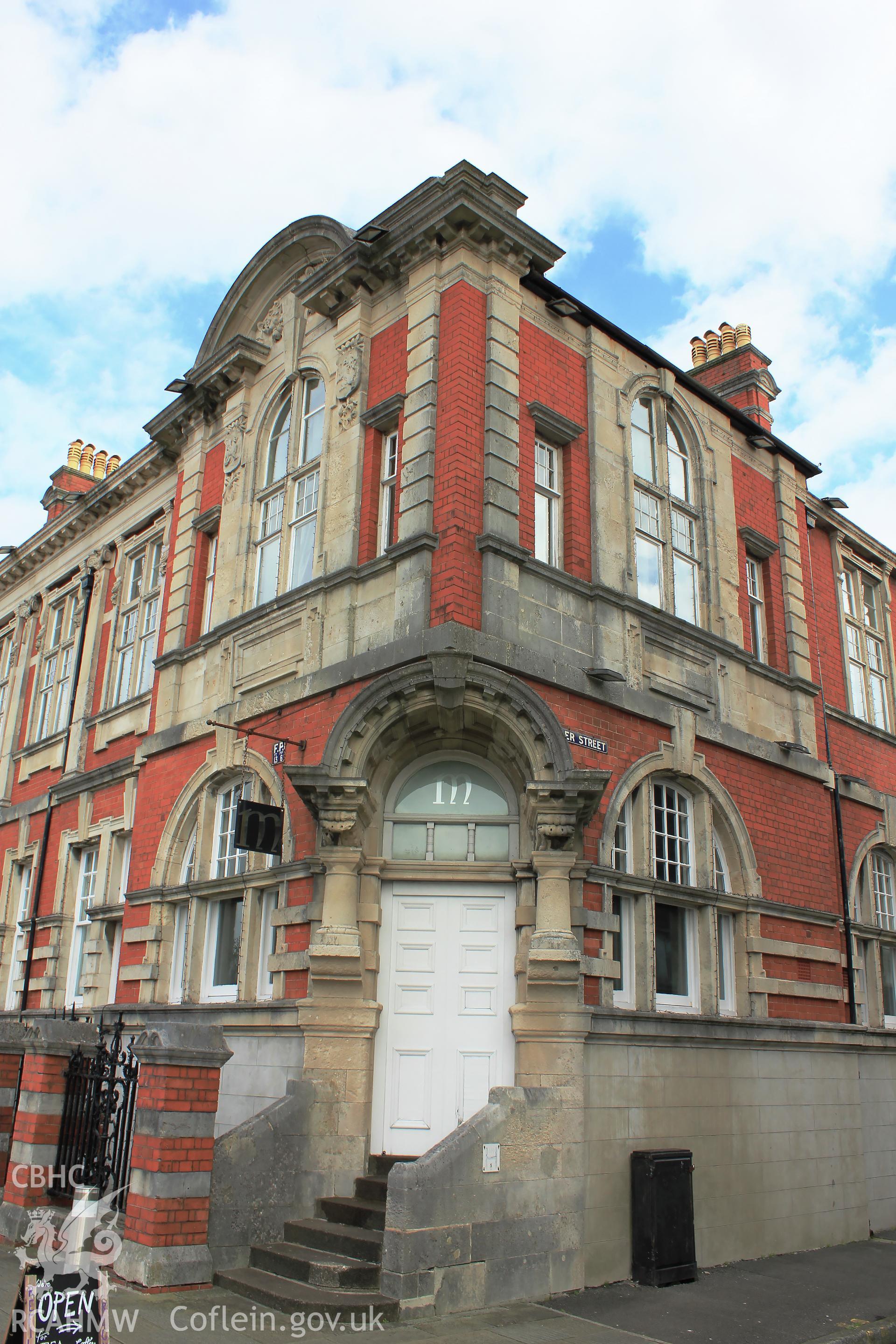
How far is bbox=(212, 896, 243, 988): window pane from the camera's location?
483 inches

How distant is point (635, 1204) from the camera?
378 inches

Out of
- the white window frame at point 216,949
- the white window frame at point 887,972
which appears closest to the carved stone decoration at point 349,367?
the white window frame at point 216,949

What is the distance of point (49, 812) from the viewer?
59.6 feet

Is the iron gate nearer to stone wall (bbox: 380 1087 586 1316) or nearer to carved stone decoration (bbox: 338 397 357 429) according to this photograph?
stone wall (bbox: 380 1087 586 1316)

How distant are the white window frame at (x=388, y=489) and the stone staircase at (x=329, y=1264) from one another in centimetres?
624

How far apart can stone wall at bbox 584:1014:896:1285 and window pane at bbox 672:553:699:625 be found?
16.0 feet

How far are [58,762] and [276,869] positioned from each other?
9.14 m

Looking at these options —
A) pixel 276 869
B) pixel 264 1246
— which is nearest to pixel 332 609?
pixel 276 869

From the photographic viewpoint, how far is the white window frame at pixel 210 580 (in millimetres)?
14711

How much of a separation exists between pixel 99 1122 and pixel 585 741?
5.62 metres

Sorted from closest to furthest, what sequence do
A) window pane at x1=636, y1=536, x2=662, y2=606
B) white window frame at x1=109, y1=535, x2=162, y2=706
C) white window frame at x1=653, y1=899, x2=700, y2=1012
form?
white window frame at x1=653, y1=899, x2=700, y2=1012, window pane at x1=636, y1=536, x2=662, y2=606, white window frame at x1=109, y1=535, x2=162, y2=706

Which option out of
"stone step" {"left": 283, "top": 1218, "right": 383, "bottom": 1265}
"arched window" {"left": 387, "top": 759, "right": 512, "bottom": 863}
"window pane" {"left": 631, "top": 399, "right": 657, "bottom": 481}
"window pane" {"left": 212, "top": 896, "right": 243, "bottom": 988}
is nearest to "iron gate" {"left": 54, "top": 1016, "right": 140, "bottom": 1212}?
"stone step" {"left": 283, "top": 1218, "right": 383, "bottom": 1265}

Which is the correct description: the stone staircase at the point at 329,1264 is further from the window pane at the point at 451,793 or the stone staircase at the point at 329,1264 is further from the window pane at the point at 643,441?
the window pane at the point at 643,441

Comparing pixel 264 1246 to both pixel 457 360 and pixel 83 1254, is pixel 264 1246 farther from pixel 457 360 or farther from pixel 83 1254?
pixel 457 360
